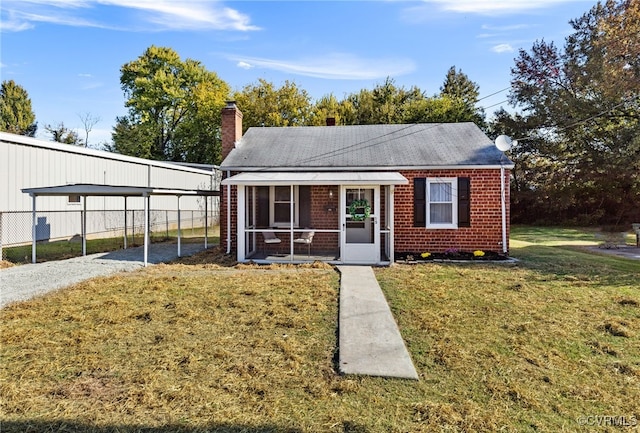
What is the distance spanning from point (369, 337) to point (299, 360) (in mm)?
1183

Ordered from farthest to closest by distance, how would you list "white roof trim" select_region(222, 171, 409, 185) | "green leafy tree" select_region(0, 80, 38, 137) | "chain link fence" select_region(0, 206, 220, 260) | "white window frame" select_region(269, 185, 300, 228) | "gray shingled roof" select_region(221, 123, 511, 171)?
"green leafy tree" select_region(0, 80, 38, 137) → "chain link fence" select_region(0, 206, 220, 260) → "white window frame" select_region(269, 185, 300, 228) → "gray shingled roof" select_region(221, 123, 511, 171) → "white roof trim" select_region(222, 171, 409, 185)

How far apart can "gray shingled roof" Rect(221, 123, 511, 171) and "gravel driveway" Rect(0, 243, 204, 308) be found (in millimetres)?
4094

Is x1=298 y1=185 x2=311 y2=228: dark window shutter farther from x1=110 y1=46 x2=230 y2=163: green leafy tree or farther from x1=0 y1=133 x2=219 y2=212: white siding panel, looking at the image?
x1=110 y1=46 x2=230 y2=163: green leafy tree

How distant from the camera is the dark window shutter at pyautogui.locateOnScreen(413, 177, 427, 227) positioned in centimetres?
1206

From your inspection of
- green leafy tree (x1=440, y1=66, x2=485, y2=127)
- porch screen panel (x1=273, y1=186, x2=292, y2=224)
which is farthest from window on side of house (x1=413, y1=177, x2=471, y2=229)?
green leafy tree (x1=440, y1=66, x2=485, y2=127)

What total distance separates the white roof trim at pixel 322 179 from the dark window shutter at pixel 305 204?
3.70ft

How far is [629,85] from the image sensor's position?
58.0 feet

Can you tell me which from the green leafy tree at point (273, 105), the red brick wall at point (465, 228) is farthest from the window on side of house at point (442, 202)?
the green leafy tree at point (273, 105)

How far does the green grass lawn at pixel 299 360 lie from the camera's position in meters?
3.36

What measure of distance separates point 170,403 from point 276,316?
8.84ft

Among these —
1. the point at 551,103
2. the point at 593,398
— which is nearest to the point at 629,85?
the point at 551,103

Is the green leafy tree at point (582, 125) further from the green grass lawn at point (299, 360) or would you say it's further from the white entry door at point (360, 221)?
the green grass lawn at point (299, 360)

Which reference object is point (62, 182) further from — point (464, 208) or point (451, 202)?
point (464, 208)

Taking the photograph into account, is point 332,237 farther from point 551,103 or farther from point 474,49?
point 551,103
